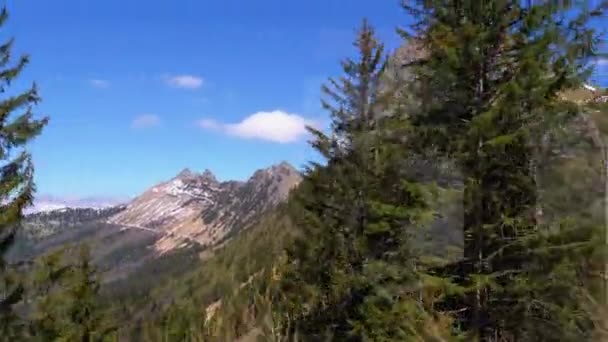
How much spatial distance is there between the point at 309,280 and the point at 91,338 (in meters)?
10.2

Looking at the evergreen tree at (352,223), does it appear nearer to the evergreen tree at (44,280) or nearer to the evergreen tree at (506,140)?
the evergreen tree at (506,140)

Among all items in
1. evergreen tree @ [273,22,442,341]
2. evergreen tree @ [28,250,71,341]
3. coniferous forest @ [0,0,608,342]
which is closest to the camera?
coniferous forest @ [0,0,608,342]

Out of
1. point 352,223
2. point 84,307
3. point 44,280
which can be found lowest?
point 84,307

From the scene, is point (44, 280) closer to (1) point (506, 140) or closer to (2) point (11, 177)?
(2) point (11, 177)

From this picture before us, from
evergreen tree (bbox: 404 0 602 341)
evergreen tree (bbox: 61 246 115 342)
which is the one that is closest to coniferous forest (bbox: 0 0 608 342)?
evergreen tree (bbox: 404 0 602 341)

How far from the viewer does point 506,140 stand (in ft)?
41.3

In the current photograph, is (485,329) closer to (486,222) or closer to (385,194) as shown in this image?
(486,222)

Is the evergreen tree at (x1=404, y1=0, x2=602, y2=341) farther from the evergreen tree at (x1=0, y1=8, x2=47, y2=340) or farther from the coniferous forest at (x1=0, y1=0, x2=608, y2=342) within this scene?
the evergreen tree at (x1=0, y1=8, x2=47, y2=340)

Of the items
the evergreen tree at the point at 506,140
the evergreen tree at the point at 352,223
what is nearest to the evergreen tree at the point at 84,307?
the evergreen tree at the point at 352,223

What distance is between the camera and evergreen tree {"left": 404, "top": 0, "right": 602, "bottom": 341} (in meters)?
12.7

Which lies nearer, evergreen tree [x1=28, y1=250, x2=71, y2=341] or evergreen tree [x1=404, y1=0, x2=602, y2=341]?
evergreen tree [x1=404, y1=0, x2=602, y2=341]

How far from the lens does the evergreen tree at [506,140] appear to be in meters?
12.7

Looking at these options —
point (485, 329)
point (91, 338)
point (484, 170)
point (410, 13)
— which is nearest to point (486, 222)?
point (484, 170)

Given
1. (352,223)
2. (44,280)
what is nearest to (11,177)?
(44,280)
